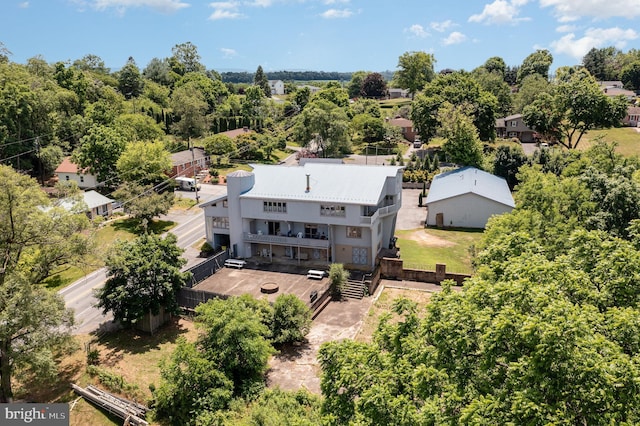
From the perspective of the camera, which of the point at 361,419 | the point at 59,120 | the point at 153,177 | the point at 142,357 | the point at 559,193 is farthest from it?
the point at 59,120

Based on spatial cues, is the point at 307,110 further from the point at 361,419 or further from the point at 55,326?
the point at 361,419

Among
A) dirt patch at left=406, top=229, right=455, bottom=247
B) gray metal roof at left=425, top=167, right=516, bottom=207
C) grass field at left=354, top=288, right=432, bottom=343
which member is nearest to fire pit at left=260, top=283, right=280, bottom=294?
grass field at left=354, top=288, right=432, bottom=343

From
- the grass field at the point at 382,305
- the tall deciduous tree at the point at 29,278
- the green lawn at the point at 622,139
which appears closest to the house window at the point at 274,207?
the grass field at the point at 382,305

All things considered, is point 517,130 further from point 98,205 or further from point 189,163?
point 98,205

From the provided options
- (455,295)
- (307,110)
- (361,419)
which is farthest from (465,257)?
(307,110)

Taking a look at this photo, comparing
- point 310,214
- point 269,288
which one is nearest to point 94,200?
point 310,214

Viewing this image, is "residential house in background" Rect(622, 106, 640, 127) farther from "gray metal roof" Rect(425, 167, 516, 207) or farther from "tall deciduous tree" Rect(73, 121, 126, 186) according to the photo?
"tall deciduous tree" Rect(73, 121, 126, 186)
